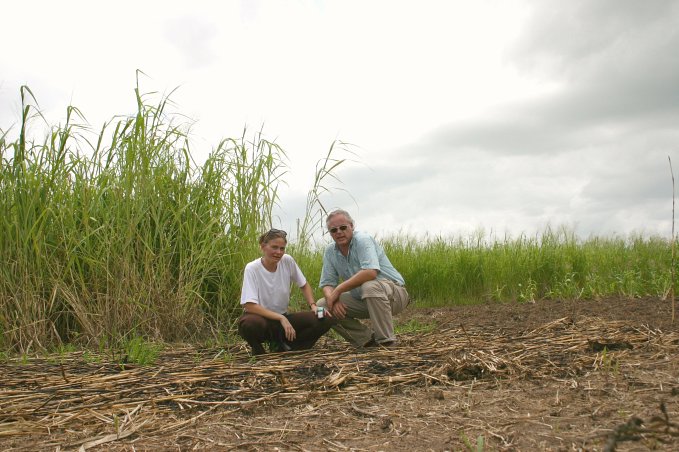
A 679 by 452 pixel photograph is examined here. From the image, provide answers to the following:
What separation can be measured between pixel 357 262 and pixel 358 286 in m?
0.21

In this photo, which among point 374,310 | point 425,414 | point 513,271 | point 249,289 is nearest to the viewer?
point 425,414

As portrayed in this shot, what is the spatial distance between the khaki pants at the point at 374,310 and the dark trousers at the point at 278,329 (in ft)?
0.87

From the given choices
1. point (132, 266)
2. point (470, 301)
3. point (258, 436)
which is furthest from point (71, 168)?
point (470, 301)

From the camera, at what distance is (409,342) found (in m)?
5.46

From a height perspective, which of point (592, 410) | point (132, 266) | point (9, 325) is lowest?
point (592, 410)

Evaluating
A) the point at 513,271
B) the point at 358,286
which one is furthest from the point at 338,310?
the point at 513,271

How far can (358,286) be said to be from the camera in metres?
5.12

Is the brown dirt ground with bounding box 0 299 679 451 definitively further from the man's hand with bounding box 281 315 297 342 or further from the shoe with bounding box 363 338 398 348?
the shoe with bounding box 363 338 398 348

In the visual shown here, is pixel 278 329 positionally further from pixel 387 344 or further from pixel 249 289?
pixel 387 344

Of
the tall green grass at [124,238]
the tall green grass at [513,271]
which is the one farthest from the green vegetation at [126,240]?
the tall green grass at [513,271]

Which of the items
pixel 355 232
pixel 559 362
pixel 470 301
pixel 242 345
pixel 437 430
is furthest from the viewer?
pixel 470 301

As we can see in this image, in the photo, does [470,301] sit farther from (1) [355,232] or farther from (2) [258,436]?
(2) [258,436]

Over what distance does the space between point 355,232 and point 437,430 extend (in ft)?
8.47

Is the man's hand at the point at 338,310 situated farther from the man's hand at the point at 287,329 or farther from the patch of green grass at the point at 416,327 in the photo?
the patch of green grass at the point at 416,327
